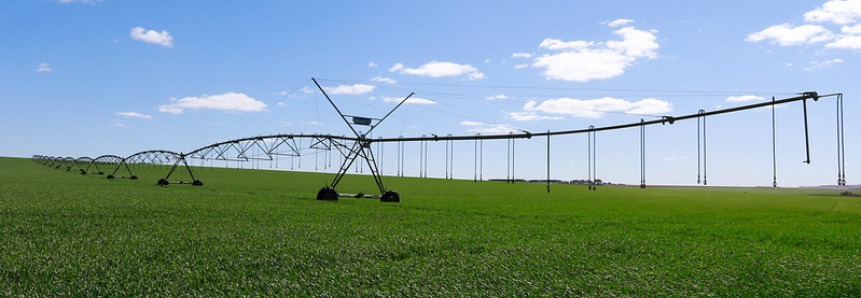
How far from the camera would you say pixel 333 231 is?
9969mm

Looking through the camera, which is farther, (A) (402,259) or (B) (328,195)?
(B) (328,195)

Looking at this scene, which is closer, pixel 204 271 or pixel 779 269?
pixel 204 271

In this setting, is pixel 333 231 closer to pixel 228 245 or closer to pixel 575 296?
pixel 228 245

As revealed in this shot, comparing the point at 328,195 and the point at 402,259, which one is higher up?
the point at 328,195

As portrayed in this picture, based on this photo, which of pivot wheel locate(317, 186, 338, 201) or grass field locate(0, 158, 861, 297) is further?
pivot wheel locate(317, 186, 338, 201)

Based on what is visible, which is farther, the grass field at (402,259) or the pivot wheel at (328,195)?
the pivot wheel at (328,195)

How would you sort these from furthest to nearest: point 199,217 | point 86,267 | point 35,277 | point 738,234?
point 199,217 → point 738,234 → point 86,267 → point 35,277

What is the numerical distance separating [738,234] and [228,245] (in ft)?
33.6

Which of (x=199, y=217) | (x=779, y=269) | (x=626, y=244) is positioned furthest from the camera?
(x=199, y=217)

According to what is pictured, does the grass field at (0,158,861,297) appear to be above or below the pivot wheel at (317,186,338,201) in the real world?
below

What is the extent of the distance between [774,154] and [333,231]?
10711 millimetres

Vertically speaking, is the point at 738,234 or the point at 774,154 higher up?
the point at 774,154

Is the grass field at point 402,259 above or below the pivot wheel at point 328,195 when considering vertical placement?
below

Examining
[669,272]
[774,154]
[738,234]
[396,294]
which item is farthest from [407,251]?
[774,154]
